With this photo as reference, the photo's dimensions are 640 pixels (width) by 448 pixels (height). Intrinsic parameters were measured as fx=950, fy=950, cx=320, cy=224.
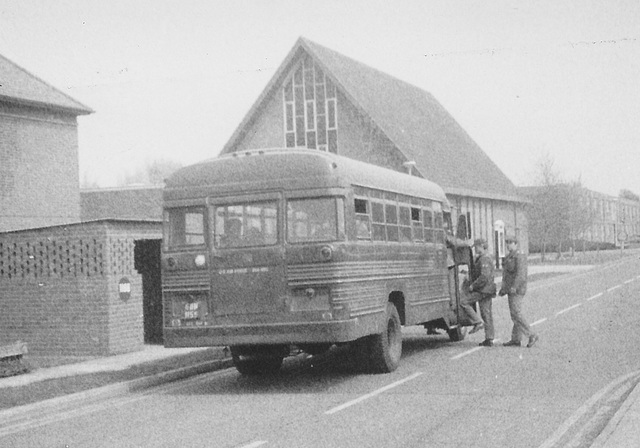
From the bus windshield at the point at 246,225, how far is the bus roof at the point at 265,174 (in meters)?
0.23

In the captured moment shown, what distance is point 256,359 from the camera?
14.0m

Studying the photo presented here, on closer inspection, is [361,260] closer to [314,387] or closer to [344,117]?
[314,387]

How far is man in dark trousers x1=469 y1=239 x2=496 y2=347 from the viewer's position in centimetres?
1645

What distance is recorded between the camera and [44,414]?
1092cm

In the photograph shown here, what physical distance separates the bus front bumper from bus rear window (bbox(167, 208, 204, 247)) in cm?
118

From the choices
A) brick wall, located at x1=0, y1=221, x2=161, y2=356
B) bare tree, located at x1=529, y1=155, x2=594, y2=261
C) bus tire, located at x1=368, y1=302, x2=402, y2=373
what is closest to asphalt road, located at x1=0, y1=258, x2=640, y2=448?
bus tire, located at x1=368, y1=302, x2=402, y2=373

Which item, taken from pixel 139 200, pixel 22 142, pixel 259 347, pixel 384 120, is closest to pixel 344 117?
pixel 384 120

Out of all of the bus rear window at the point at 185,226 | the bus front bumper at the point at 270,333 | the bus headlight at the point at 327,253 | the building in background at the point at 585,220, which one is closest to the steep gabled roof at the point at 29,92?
the bus rear window at the point at 185,226

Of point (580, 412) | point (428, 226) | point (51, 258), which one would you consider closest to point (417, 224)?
point (428, 226)

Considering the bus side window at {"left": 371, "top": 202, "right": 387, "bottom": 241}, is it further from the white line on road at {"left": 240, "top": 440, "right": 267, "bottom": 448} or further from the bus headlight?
the white line on road at {"left": 240, "top": 440, "right": 267, "bottom": 448}

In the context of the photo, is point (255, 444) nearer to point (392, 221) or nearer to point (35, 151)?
point (392, 221)

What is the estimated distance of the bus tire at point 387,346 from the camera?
13.2 meters

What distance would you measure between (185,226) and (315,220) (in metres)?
1.86

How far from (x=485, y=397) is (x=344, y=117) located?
111 ft
